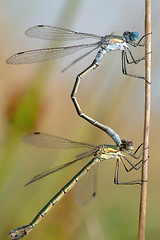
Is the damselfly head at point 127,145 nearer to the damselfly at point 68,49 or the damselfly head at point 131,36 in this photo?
the damselfly at point 68,49

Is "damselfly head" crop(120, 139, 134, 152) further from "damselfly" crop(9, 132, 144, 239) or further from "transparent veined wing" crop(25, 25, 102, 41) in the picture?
"transparent veined wing" crop(25, 25, 102, 41)

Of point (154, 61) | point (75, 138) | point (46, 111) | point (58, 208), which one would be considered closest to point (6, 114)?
point (46, 111)

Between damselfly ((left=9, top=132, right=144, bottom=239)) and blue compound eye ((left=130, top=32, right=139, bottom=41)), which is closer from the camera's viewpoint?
blue compound eye ((left=130, top=32, right=139, bottom=41))

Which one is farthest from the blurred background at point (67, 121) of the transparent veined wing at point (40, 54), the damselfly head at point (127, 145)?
the damselfly head at point (127, 145)

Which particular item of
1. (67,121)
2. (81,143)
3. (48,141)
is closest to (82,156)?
(81,143)

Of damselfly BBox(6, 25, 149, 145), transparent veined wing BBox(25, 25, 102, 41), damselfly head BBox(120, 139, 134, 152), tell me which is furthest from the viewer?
transparent veined wing BBox(25, 25, 102, 41)

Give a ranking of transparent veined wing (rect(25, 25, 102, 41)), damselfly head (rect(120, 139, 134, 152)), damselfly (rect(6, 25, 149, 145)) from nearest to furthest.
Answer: damselfly head (rect(120, 139, 134, 152)) → damselfly (rect(6, 25, 149, 145)) → transparent veined wing (rect(25, 25, 102, 41))

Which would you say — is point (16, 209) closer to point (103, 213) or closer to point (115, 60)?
point (103, 213)

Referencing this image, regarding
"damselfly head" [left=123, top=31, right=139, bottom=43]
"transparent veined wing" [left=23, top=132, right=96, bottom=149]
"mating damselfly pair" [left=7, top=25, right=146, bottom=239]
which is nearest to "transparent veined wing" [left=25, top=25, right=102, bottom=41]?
"mating damselfly pair" [left=7, top=25, right=146, bottom=239]
